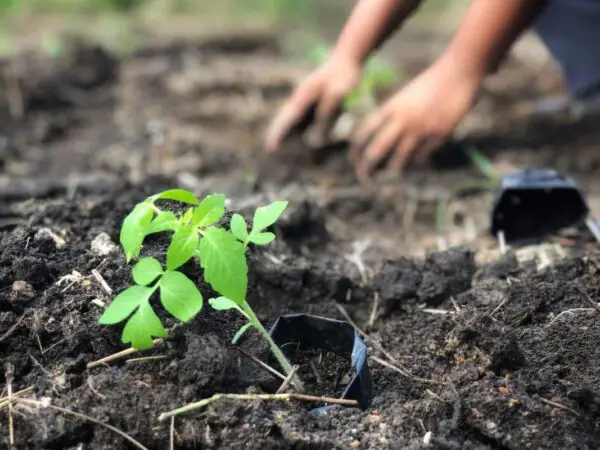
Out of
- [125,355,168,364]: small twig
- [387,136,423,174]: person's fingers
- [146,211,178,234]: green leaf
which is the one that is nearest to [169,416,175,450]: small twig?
[125,355,168,364]: small twig

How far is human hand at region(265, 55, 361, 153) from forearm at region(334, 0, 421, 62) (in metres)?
0.05

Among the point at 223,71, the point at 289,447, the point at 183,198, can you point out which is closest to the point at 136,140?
the point at 223,71

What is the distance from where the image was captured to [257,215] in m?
1.37

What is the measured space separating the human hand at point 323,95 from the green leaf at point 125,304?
1.80 m

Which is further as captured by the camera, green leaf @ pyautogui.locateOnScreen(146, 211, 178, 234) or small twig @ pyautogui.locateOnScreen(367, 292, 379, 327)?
small twig @ pyautogui.locateOnScreen(367, 292, 379, 327)

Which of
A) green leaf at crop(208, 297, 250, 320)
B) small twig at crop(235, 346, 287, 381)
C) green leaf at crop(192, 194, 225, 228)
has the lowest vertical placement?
small twig at crop(235, 346, 287, 381)

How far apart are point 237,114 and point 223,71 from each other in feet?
2.36

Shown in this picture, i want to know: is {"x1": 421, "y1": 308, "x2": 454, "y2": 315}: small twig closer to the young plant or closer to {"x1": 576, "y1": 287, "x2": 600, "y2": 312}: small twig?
{"x1": 576, "y1": 287, "x2": 600, "y2": 312}: small twig

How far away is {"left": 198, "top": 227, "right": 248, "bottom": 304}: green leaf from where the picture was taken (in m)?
1.24

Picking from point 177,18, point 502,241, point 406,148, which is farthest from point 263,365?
point 177,18

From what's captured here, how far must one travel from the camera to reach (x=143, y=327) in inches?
49.5

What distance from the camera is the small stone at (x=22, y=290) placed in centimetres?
149

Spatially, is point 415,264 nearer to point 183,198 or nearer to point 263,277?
point 263,277

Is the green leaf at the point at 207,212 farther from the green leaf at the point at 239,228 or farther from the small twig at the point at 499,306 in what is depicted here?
the small twig at the point at 499,306
